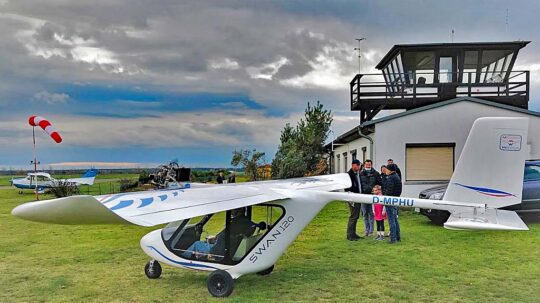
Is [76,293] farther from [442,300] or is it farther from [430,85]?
[430,85]

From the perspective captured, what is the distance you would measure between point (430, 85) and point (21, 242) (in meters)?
17.3

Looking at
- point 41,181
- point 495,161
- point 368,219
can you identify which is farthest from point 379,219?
point 41,181

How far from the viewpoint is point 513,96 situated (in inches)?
787

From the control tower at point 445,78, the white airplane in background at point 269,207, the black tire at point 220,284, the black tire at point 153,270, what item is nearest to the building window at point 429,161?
the control tower at point 445,78

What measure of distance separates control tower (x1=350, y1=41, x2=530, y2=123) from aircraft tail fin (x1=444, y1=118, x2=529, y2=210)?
14.4 metres

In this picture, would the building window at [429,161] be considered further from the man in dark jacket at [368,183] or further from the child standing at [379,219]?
the child standing at [379,219]

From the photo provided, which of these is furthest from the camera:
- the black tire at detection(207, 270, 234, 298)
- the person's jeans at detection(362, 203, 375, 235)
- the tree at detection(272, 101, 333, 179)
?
the tree at detection(272, 101, 333, 179)

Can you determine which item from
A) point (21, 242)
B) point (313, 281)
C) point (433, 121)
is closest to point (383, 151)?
point (433, 121)

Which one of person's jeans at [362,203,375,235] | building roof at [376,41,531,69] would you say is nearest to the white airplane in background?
person's jeans at [362,203,375,235]

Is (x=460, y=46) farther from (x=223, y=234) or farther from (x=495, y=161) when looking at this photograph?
(x=223, y=234)

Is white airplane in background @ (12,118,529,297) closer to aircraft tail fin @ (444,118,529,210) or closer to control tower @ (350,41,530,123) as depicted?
aircraft tail fin @ (444,118,529,210)

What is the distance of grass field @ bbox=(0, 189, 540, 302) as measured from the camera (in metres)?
6.53

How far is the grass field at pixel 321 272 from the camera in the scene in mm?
6531

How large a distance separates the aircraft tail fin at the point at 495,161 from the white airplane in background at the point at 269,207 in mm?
12
